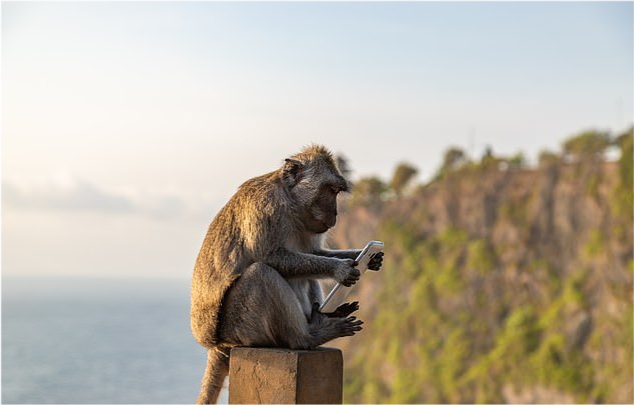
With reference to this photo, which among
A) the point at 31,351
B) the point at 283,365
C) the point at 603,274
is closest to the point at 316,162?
the point at 283,365

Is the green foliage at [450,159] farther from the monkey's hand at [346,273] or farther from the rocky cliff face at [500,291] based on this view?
the monkey's hand at [346,273]

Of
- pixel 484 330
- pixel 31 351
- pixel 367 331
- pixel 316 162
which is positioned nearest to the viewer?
pixel 316 162

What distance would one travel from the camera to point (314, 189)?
629cm

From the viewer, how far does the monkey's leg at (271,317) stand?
5988 mm

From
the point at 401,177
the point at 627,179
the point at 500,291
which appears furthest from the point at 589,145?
the point at 401,177

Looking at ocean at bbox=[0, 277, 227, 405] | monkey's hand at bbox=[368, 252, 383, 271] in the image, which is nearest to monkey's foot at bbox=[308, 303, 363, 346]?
monkey's hand at bbox=[368, 252, 383, 271]

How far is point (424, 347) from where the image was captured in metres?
40.6

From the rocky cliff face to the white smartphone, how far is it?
103 feet

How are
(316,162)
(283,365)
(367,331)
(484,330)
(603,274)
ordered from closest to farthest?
(283,365), (316,162), (603,274), (484,330), (367,331)

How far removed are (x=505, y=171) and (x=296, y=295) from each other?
36007 millimetres

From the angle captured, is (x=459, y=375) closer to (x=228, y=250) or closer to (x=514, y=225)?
(x=514, y=225)

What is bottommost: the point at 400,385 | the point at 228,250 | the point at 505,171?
the point at 400,385

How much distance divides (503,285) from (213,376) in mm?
34610

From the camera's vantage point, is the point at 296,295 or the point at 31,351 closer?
the point at 296,295
